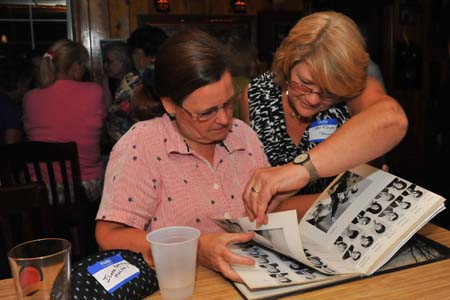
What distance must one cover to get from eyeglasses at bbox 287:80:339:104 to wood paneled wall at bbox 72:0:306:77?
13.2 feet

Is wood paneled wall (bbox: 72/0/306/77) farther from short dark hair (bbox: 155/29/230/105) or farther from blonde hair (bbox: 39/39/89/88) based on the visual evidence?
short dark hair (bbox: 155/29/230/105)

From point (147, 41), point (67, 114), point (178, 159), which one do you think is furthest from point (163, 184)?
point (147, 41)

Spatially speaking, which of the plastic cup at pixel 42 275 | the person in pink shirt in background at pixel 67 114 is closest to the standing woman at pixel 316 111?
the plastic cup at pixel 42 275

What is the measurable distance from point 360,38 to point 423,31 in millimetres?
4641

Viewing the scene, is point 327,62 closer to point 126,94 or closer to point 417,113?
point 126,94

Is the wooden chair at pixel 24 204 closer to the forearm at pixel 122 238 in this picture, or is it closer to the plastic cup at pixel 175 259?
the forearm at pixel 122 238

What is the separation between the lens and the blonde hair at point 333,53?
1417 mm

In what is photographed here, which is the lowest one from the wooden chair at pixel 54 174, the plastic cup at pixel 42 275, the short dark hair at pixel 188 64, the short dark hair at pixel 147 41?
the wooden chair at pixel 54 174

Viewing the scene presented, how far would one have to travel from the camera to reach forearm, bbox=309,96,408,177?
117cm

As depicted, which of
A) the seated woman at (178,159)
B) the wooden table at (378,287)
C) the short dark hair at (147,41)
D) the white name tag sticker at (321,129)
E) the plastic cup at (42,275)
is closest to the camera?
the plastic cup at (42,275)

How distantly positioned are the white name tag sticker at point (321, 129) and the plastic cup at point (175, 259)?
0.83 metres

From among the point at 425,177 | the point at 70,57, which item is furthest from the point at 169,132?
the point at 425,177

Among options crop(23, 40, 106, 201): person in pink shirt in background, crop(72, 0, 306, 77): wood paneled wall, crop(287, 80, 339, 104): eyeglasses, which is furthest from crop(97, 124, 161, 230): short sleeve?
crop(72, 0, 306, 77): wood paneled wall

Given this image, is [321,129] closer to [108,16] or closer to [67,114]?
[67,114]
